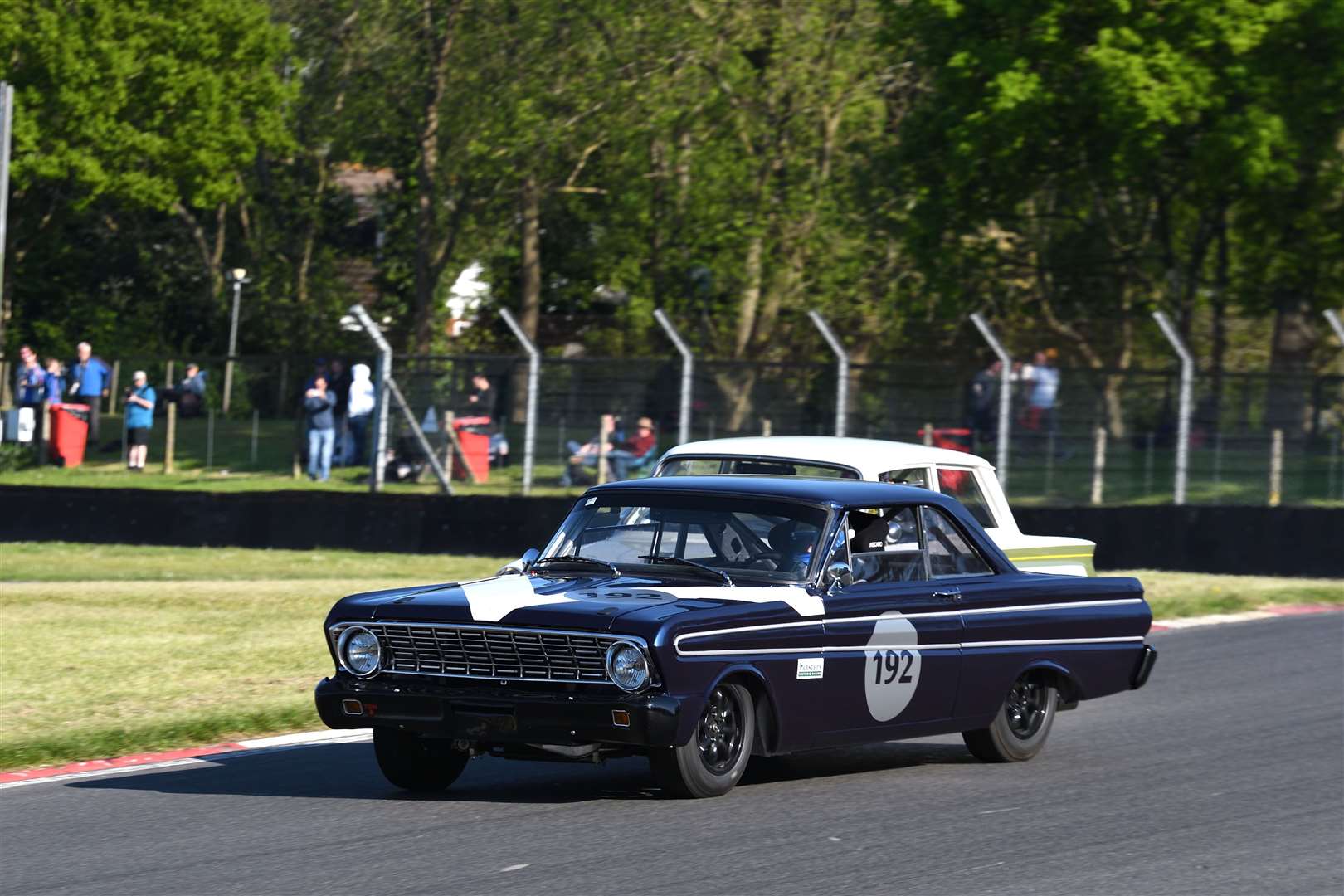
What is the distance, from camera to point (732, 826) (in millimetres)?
7562

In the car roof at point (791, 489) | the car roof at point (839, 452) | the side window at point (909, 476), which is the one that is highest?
the car roof at point (839, 452)

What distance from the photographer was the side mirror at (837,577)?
8539 mm

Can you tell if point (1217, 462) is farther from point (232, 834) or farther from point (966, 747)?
point (232, 834)

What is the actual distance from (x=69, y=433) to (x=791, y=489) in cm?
2309

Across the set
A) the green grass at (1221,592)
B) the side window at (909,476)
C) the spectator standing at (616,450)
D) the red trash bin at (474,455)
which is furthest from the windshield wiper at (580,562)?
the red trash bin at (474,455)

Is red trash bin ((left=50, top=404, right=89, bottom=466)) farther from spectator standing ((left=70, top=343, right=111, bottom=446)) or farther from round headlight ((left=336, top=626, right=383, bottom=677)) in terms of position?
round headlight ((left=336, top=626, right=383, bottom=677))

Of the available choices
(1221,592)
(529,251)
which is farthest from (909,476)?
(529,251)

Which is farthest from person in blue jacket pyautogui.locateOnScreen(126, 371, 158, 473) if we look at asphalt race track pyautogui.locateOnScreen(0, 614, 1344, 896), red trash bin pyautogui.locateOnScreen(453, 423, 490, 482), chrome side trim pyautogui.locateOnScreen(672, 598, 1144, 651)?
chrome side trim pyautogui.locateOnScreen(672, 598, 1144, 651)

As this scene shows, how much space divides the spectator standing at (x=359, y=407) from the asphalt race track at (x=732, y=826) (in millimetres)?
15862

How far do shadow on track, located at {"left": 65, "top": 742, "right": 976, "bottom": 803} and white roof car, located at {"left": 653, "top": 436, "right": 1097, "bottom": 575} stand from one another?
7.42 feet

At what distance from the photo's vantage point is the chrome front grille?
7.59m

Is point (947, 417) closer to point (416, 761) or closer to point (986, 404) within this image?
point (986, 404)

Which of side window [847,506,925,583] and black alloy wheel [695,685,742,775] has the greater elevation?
side window [847,506,925,583]

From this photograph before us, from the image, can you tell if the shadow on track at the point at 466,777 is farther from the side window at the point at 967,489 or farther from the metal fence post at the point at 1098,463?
the metal fence post at the point at 1098,463
